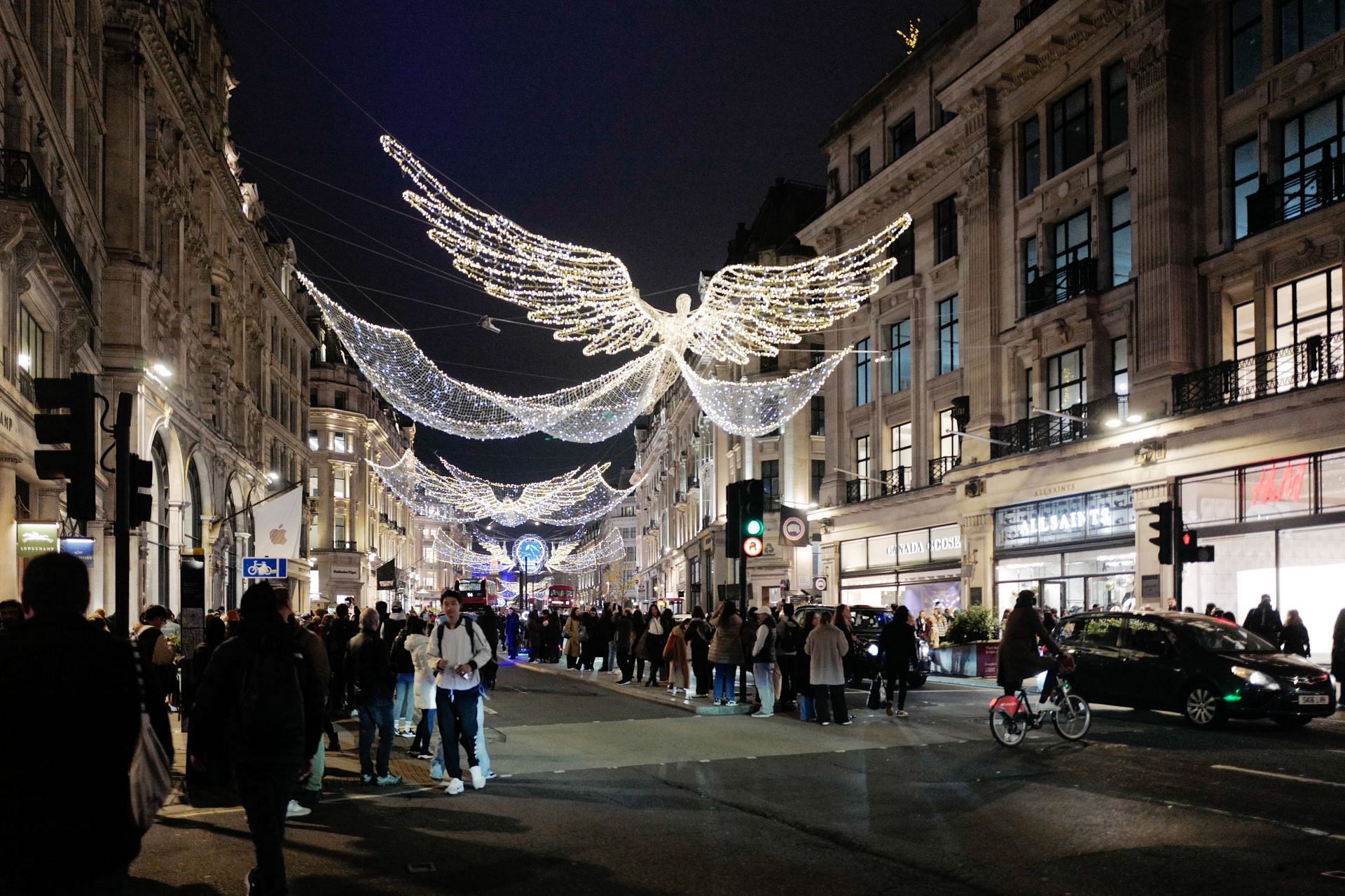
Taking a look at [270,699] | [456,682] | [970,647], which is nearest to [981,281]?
[970,647]

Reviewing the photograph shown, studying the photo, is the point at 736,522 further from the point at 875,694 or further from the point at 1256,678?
the point at 1256,678

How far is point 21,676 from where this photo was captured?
12.2 ft

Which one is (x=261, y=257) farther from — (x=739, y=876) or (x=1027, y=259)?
(x=739, y=876)

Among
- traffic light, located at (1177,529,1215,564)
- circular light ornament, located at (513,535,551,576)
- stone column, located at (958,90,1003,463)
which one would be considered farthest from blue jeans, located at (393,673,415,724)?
circular light ornament, located at (513,535,551,576)

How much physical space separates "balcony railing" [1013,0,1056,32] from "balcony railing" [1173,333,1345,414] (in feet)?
36.7

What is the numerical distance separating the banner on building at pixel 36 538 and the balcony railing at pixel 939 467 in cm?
2498

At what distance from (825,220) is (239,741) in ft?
133

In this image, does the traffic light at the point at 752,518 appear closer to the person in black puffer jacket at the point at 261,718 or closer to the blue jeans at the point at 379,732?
the blue jeans at the point at 379,732

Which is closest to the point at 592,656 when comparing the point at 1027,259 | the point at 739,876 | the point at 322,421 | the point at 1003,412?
the point at 1003,412

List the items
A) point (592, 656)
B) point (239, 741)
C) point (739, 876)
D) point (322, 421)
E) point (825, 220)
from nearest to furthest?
point (239, 741), point (739, 876), point (592, 656), point (825, 220), point (322, 421)

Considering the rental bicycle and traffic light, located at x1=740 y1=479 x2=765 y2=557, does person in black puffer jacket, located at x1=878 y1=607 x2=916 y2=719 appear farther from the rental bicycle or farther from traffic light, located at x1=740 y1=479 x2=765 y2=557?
the rental bicycle

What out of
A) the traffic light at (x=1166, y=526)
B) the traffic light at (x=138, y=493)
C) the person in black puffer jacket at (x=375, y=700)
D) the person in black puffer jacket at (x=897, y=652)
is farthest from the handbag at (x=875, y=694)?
the traffic light at (x=138, y=493)

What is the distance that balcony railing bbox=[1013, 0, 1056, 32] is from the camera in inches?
1260

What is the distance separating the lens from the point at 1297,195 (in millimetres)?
24938
